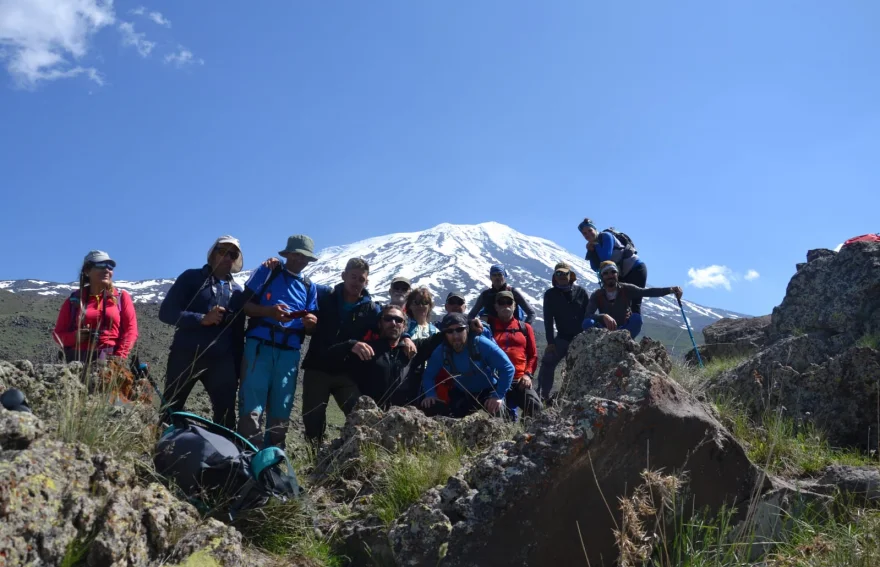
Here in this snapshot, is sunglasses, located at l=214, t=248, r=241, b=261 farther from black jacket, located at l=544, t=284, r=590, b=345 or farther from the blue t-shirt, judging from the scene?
black jacket, located at l=544, t=284, r=590, b=345

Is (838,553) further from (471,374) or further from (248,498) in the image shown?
(471,374)

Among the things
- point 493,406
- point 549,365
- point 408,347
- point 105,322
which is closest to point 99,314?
point 105,322

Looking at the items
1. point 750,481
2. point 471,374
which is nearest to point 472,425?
point 471,374

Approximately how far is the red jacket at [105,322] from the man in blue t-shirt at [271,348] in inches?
41.1

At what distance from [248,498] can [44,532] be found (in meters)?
1.23

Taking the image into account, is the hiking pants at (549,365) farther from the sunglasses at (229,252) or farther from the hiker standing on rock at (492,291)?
the sunglasses at (229,252)

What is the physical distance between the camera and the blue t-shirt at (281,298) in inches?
247

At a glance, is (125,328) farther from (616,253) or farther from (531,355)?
(616,253)

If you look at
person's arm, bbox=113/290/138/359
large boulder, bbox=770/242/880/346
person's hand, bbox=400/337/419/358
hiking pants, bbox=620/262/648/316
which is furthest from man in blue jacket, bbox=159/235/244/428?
large boulder, bbox=770/242/880/346

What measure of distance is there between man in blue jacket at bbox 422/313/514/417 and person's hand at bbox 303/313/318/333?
1.21 m

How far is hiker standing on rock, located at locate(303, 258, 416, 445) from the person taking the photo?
6.68 m

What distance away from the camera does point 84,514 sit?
9.41 ft

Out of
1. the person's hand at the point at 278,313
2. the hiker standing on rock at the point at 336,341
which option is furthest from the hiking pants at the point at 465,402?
the person's hand at the point at 278,313

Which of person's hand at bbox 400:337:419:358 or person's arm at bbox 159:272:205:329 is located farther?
person's hand at bbox 400:337:419:358
